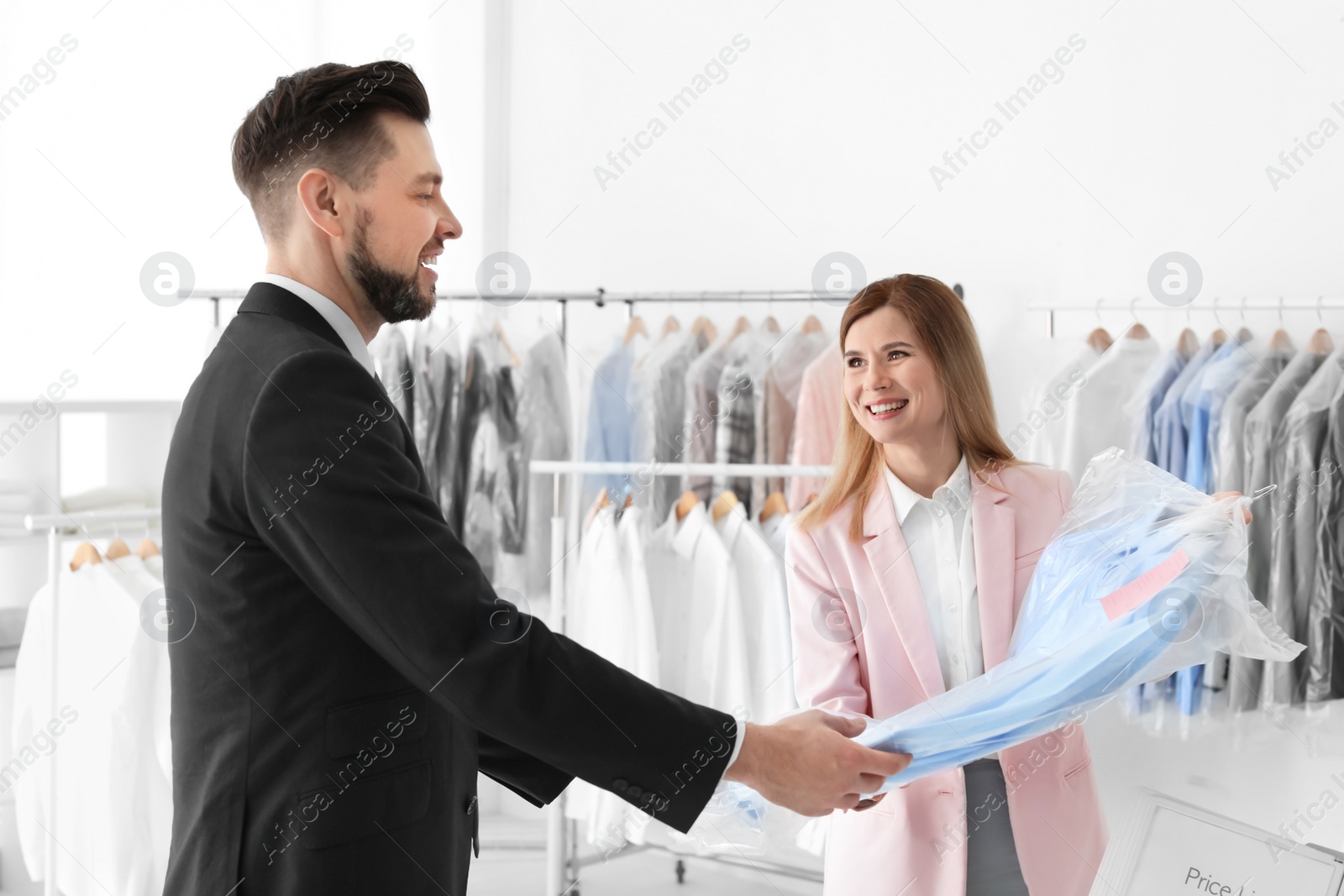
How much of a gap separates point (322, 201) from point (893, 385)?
88 centimetres

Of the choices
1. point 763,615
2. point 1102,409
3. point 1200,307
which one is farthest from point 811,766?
point 1200,307

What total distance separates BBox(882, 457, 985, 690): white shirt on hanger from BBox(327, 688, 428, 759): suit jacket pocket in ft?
2.45

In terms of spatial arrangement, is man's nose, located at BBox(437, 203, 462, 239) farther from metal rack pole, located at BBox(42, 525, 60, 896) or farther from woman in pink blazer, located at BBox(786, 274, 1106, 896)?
metal rack pole, located at BBox(42, 525, 60, 896)

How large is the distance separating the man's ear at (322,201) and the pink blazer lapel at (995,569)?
0.96 metres

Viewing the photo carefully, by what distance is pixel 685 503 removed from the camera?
286 cm

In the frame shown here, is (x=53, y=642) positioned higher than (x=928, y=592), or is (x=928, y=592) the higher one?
(x=928, y=592)

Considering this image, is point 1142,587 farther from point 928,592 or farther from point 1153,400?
point 1153,400

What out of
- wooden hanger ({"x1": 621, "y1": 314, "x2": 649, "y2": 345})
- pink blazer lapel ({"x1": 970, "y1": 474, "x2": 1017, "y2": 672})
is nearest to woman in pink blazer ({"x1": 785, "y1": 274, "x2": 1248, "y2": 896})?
pink blazer lapel ({"x1": 970, "y1": 474, "x2": 1017, "y2": 672})

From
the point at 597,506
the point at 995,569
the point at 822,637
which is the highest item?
the point at 597,506

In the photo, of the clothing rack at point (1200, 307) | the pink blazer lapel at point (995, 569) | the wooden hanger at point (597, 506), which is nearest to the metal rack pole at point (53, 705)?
the wooden hanger at point (597, 506)

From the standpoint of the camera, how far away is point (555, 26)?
4.16m

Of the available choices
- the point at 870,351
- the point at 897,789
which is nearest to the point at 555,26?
the point at 870,351

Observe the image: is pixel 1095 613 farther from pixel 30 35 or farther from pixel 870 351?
pixel 30 35

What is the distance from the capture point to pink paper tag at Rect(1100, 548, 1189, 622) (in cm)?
128
